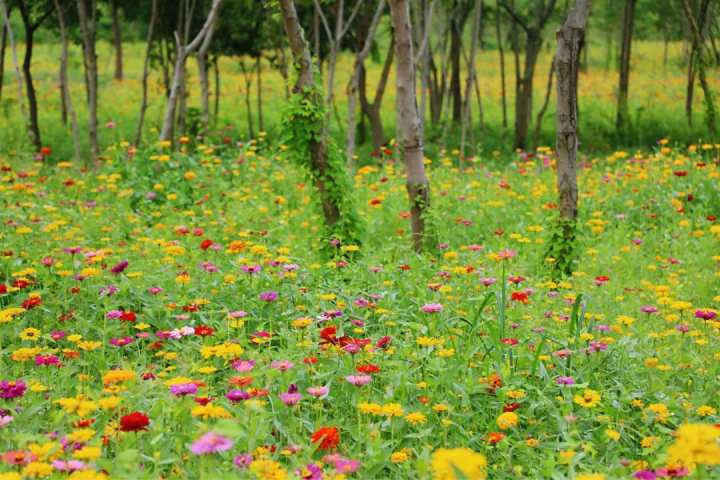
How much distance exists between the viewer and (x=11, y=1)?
1658 centimetres

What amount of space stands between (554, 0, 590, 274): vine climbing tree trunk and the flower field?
0.36 metres

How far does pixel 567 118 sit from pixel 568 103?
0.38ft

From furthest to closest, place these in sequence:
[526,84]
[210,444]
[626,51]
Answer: [626,51] < [526,84] < [210,444]

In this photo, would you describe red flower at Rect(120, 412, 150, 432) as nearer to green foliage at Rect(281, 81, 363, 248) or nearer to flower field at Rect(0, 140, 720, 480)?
flower field at Rect(0, 140, 720, 480)

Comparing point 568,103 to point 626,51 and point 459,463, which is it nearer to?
point 459,463

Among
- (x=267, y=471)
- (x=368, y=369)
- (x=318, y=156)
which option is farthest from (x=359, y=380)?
(x=318, y=156)

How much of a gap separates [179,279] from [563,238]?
3348 millimetres

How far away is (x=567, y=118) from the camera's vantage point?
615 centimetres

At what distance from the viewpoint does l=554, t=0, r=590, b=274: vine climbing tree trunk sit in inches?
237

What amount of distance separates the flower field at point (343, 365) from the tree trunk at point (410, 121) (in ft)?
0.64

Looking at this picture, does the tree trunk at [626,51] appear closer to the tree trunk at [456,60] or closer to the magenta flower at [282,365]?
the tree trunk at [456,60]

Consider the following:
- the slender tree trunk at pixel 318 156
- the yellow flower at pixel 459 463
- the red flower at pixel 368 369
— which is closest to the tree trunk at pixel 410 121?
the slender tree trunk at pixel 318 156

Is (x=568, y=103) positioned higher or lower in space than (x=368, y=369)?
higher

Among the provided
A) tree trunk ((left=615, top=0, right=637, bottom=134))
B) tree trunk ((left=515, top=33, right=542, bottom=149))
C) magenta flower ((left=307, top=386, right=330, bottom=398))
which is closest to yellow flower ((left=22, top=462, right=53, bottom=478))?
magenta flower ((left=307, top=386, right=330, bottom=398))
